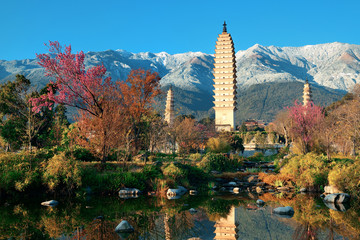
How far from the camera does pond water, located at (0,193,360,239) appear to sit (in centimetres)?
1066

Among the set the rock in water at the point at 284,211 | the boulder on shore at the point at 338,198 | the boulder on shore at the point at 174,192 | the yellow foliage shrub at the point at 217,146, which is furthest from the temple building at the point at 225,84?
the rock in water at the point at 284,211

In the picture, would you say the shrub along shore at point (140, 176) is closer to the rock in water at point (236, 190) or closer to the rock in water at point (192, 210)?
the rock in water at point (236, 190)

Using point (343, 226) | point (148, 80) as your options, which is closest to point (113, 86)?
point (148, 80)

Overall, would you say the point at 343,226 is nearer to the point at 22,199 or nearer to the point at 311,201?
the point at 311,201

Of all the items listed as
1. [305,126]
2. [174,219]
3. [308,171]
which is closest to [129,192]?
[174,219]

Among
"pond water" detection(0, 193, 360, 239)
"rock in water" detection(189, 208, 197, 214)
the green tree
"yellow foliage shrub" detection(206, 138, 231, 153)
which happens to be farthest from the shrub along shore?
"yellow foliage shrub" detection(206, 138, 231, 153)

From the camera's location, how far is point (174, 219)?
12602 millimetres

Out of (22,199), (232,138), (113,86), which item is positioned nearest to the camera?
(22,199)

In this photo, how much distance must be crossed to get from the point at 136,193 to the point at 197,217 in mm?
5873

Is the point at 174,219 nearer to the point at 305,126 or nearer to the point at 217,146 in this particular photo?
the point at 305,126

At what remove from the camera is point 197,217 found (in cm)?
1296

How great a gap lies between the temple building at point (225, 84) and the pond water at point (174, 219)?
5412 cm

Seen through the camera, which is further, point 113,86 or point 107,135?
point 113,86

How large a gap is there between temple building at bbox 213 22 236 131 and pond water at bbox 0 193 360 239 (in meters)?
54.1
